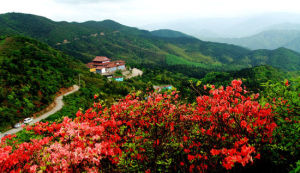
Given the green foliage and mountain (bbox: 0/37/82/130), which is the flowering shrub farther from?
mountain (bbox: 0/37/82/130)

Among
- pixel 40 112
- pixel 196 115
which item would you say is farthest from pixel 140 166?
pixel 40 112

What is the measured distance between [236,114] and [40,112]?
128ft

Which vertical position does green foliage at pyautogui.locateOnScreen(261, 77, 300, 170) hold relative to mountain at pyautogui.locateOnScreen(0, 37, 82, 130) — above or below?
above

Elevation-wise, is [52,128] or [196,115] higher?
[196,115]

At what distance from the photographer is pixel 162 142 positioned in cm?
543

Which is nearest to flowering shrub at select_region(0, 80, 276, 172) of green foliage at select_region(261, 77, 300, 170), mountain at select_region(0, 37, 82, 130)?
green foliage at select_region(261, 77, 300, 170)

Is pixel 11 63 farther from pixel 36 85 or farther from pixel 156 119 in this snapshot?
pixel 156 119

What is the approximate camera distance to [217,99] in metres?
6.66

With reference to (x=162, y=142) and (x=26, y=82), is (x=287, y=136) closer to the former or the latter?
(x=162, y=142)

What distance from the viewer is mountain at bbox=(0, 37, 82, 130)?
109 ft

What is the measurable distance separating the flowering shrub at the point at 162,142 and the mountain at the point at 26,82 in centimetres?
3260

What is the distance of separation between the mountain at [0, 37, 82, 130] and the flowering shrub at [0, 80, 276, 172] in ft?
107

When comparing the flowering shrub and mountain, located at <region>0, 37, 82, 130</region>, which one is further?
mountain, located at <region>0, 37, 82, 130</region>

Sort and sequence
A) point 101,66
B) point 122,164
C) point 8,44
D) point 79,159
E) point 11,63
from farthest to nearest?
point 101,66, point 8,44, point 11,63, point 79,159, point 122,164
